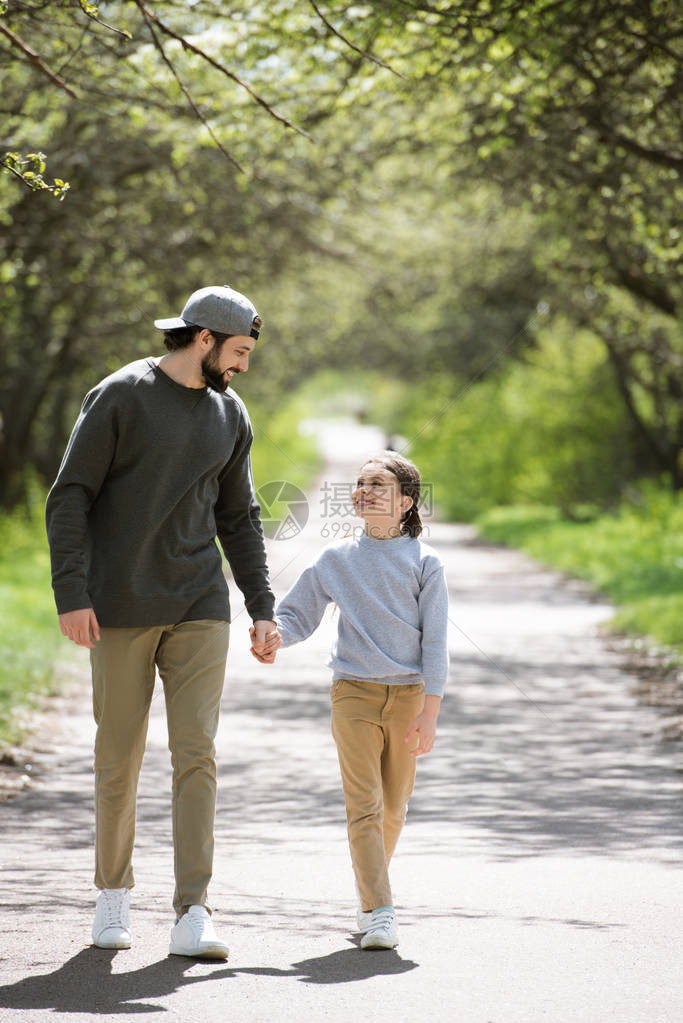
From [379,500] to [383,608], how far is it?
36 cm

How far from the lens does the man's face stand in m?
4.42

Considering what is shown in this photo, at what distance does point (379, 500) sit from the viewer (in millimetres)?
4617

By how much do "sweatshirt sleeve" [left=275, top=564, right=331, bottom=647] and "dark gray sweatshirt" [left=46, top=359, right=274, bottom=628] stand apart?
29 centimetres

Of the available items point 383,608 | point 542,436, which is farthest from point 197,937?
point 542,436

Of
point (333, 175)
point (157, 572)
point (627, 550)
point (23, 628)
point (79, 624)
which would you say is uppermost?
point (333, 175)

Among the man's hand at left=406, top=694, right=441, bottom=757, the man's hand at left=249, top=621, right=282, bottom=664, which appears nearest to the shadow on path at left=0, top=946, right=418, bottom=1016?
the man's hand at left=406, top=694, right=441, bottom=757

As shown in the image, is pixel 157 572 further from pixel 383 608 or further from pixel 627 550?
pixel 627 550

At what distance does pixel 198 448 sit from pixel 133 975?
5.20ft

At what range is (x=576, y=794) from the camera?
22.6 feet

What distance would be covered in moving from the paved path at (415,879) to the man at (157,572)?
12.3 inches

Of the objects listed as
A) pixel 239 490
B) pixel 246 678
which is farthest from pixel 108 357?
pixel 239 490

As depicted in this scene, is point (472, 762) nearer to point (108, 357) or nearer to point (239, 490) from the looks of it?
point (239, 490)

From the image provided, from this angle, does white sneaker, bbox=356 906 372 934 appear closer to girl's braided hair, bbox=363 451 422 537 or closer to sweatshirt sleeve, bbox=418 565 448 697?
sweatshirt sleeve, bbox=418 565 448 697

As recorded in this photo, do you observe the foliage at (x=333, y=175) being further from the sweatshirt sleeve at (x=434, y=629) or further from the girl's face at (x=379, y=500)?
the sweatshirt sleeve at (x=434, y=629)
